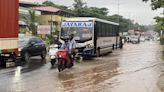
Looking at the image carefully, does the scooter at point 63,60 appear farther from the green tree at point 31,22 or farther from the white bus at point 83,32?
the green tree at point 31,22

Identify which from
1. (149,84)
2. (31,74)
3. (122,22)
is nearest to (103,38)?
(31,74)

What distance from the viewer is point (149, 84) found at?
47.9 ft

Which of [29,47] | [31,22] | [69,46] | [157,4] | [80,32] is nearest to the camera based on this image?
[69,46]

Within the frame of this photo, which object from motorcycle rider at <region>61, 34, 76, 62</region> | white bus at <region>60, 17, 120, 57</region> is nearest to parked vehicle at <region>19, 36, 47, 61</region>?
white bus at <region>60, 17, 120, 57</region>

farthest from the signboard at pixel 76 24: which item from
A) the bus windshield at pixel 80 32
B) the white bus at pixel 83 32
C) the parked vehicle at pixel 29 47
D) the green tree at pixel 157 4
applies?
the green tree at pixel 157 4

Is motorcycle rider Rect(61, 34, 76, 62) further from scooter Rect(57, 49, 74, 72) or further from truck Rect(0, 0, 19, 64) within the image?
truck Rect(0, 0, 19, 64)

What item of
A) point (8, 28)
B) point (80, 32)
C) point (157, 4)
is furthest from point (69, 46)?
point (157, 4)

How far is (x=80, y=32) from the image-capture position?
27.3 metres

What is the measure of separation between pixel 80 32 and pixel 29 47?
15.3ft

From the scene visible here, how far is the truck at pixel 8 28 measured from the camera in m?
17.7

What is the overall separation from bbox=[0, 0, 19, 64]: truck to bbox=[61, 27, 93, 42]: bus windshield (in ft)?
26.7

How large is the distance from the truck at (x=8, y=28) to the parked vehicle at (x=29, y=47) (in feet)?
11.4

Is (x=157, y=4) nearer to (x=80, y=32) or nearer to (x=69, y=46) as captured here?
(x=80, y=32)

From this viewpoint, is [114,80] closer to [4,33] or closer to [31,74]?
[31,74]
